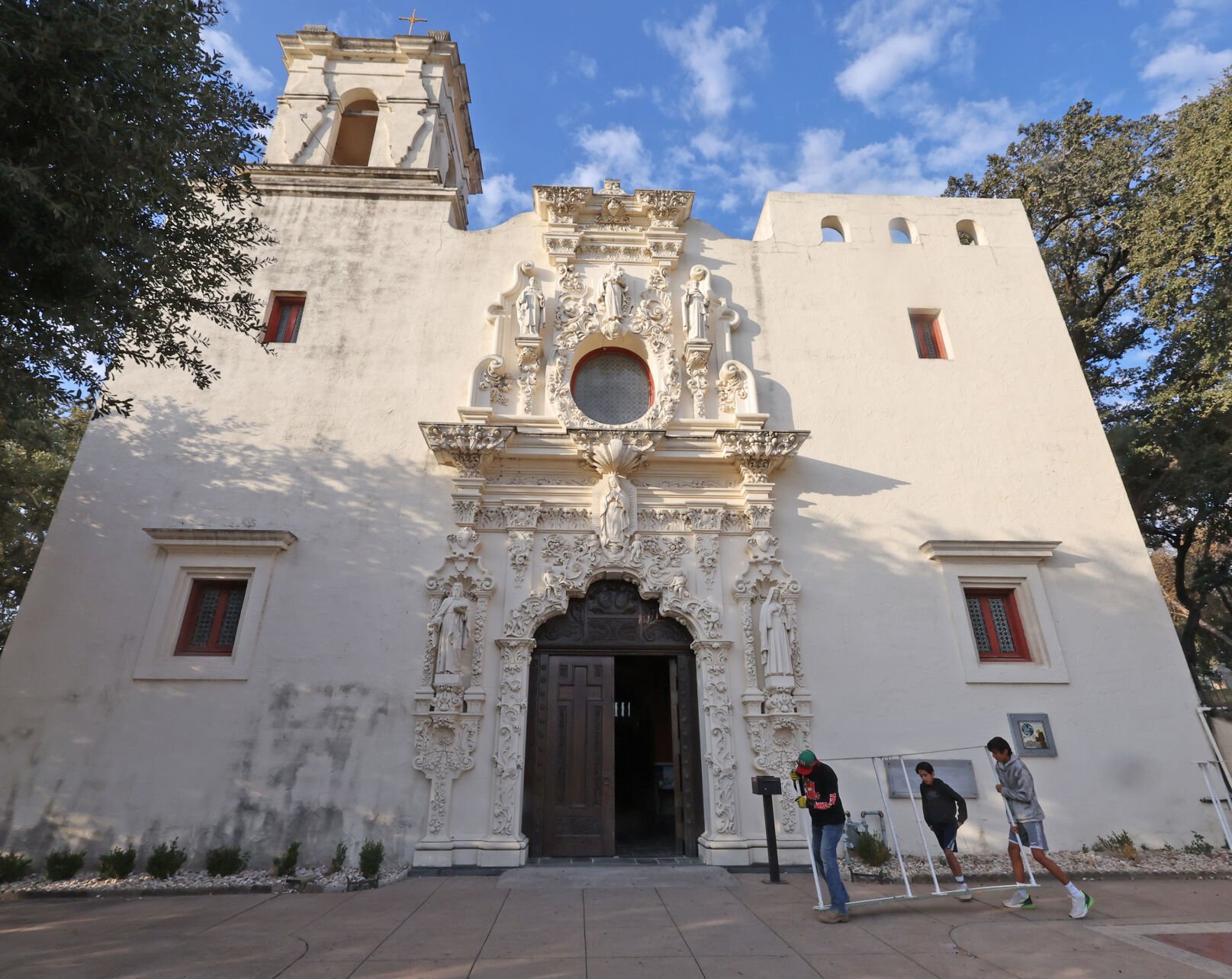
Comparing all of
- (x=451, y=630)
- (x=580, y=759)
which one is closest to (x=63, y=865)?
(x=451, y=630)

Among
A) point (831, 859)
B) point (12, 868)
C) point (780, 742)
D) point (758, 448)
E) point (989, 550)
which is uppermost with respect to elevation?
point (758, 448)

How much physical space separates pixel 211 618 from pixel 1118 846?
12.4 metres

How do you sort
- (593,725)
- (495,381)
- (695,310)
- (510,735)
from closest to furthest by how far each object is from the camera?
(510,735) → (593,725) → (495,381) → (695,310)

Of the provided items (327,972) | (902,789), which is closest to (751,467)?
(902,789)

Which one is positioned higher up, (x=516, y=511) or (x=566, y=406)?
(x=566, y=406)

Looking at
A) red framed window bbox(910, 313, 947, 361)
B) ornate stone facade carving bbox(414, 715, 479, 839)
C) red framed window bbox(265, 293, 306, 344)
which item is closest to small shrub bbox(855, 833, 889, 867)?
ornate stone facade carving bbox(414, 715, 479, 839)

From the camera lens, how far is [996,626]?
9742 millimetres

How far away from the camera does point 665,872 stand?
774 centimetres

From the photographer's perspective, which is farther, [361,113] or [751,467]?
[361,113]

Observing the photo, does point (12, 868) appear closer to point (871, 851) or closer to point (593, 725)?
point (593, 725)

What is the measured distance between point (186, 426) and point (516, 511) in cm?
540

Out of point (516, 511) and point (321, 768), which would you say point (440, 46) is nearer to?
point (516, 511)

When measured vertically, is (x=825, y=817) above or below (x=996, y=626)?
below

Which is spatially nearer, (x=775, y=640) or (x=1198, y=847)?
(x=1198, y=847)
